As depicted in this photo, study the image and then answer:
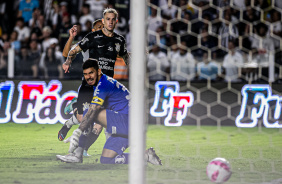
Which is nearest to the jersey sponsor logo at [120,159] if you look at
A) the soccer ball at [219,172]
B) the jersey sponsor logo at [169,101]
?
the soccer ball at [219,172]

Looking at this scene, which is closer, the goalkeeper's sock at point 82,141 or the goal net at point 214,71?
the goalkeeper's sock at point 82,141

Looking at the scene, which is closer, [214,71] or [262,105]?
[214,71]

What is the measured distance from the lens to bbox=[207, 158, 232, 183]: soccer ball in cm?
356

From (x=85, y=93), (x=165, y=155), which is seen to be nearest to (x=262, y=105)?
(x=165, y=155)

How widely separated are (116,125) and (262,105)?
10.9 feet

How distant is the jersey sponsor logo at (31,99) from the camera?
24.5ft

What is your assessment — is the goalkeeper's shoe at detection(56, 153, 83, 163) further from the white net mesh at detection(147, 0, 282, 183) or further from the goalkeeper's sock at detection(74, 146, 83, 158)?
the white net mesh at detection(147, 0, 282, 183)

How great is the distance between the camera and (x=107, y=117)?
4.64 m

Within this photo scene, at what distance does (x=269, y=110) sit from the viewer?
728 cm

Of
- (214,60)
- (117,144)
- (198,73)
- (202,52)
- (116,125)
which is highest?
(202,52)

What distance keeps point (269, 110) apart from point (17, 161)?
4016mm

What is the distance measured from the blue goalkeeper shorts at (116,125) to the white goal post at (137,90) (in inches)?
75.6

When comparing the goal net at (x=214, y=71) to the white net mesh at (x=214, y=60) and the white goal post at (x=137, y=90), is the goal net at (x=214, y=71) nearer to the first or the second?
the white net mesh at (x=214, y=60)

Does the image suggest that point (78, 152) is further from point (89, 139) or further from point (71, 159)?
point (89, 139)
